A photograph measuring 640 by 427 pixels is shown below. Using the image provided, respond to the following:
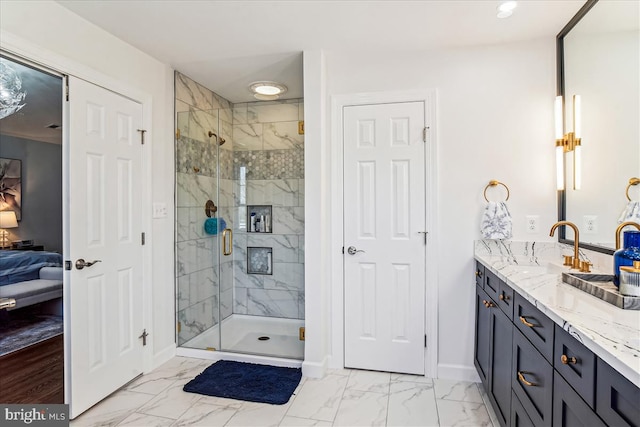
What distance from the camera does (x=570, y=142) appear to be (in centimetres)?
224

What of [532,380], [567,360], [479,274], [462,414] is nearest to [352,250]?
[479,274]

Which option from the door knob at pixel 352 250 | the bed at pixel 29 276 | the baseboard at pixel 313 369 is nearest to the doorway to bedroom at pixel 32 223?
the bed at pixel 29 276

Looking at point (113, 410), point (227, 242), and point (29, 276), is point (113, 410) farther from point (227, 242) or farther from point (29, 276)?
point (29, 276)

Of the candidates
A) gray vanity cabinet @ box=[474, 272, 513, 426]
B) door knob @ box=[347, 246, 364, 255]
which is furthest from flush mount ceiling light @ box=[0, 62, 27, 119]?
gray vanity cabinet @ box=[474, 272, 513, 426]

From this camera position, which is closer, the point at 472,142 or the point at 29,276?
the point at 472,142

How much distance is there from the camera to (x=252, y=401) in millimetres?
2295

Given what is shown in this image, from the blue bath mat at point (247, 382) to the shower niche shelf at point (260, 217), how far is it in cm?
124

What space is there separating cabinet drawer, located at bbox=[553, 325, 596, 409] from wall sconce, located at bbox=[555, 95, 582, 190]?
138 centimetres

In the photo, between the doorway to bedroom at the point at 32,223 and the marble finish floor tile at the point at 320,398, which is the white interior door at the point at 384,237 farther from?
the doorway to bedroom at the point at 32,223

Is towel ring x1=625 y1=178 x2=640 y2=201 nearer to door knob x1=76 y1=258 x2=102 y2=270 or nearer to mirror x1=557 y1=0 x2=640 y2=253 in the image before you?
mirror x1=557 y1=0 x2=640 y2=253

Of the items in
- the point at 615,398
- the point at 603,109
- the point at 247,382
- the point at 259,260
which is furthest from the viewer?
the point at 259,260

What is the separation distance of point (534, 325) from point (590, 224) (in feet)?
3.38

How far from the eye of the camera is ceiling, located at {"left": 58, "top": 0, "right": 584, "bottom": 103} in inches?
80.7

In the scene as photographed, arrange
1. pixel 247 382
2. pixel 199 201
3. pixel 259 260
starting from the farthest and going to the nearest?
pixel 259 260
pixel 199 201
pixel 247 382
